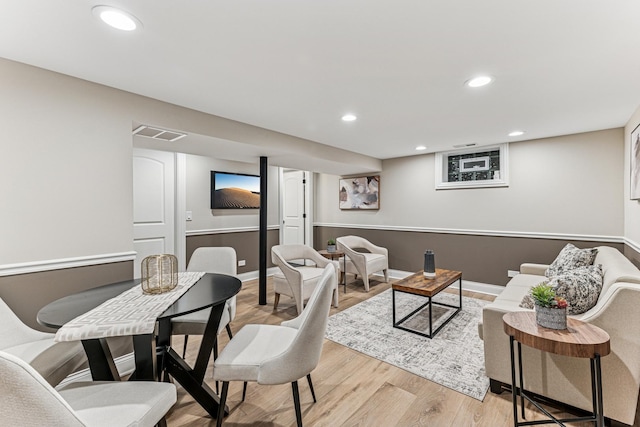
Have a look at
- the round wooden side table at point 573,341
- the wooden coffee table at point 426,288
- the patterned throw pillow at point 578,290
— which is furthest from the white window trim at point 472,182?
the round wooden side table at point 573,341

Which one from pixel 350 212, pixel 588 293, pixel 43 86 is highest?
pixel 43 86

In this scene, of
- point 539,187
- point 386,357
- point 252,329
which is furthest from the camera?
point 539,187

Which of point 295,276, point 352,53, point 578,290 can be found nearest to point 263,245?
point 295,276

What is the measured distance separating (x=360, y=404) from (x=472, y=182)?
3583 millimetres

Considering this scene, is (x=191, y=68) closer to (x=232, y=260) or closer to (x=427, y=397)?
(x=232, y=260)

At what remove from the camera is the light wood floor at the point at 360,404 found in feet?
→ 5.50

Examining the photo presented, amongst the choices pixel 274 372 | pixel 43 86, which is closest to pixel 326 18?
pixel 274 372

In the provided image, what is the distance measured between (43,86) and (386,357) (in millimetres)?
3221

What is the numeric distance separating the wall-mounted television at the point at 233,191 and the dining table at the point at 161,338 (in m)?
2.56

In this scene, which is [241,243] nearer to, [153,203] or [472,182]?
[153,203]

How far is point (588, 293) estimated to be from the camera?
5.74 ft

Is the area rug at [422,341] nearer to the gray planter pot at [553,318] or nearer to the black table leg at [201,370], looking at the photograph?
the gray planter pot at [553,318]

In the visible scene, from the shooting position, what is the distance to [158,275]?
1767 millimetres

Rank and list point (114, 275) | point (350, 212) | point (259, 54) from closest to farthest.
A: point (259, 54) → point (114, 275) → point (350, 212)
